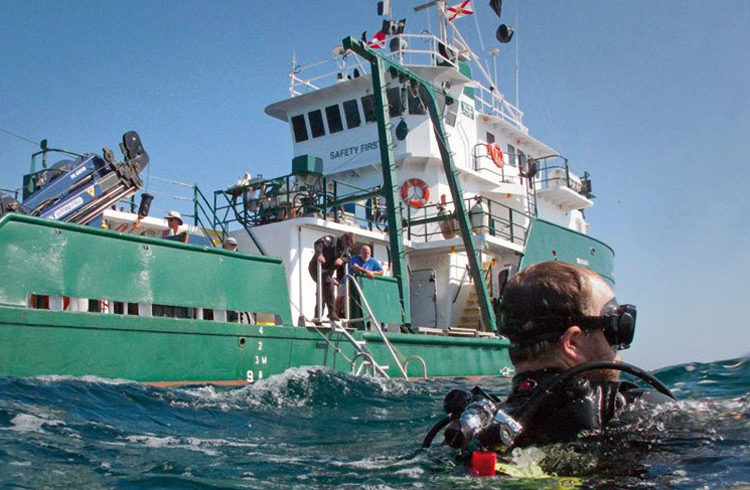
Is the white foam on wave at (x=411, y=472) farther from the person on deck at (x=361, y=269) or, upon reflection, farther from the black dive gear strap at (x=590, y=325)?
the person on deck at (x=361, y=269)

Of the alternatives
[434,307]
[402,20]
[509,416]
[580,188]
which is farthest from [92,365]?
[580,188]

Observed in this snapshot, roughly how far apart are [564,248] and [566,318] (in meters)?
13.4

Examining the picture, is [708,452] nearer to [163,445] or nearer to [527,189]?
[163,445]

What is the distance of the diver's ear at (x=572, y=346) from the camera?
211 centimetres

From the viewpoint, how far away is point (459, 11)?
17.9m

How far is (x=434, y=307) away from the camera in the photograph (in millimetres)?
13719

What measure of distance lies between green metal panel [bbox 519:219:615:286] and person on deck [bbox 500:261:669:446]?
11.3m

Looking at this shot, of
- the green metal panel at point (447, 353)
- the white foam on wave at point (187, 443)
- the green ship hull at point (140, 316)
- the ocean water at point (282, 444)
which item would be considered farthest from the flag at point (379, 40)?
the white foam on wave at point (187, 443)

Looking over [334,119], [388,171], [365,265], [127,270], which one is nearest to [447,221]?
[388,171]

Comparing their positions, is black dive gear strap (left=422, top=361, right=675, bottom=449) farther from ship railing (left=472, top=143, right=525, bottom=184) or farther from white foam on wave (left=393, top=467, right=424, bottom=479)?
ship railing (left=472, top=143, right=525, bottom=184)

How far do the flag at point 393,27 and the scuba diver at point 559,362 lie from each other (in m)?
15.5

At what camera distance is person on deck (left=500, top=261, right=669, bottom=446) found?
2025 millimetres

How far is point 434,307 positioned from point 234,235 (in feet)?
13.1

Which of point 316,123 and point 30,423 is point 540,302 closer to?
point 30,423
